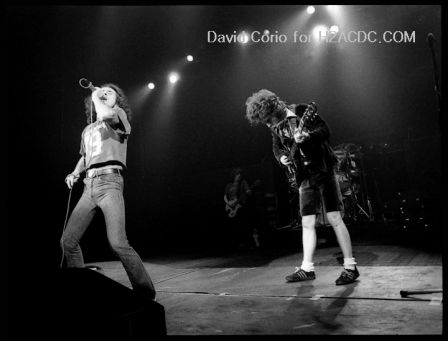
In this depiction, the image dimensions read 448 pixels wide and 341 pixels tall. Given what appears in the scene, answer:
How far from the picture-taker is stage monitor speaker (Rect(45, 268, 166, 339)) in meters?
1.74

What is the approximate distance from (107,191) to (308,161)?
6.33ft

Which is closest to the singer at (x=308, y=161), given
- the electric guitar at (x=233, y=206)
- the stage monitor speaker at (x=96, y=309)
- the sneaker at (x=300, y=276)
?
the sneaker at (x=300, y=276)

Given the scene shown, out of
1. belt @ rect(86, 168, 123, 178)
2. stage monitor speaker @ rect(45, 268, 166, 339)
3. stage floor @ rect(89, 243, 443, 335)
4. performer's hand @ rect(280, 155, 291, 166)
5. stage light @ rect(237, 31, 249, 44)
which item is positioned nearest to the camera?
stage monitor speaker @ rect(45, 268, 166, 339)

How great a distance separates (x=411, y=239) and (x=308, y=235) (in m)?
3.14

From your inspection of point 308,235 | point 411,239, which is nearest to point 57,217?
point 308,235

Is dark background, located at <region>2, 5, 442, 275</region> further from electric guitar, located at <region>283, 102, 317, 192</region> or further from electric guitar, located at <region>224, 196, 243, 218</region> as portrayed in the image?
electric guitar, located at <region>283, 102, 317, 192</region>

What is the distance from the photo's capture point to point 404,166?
946cm

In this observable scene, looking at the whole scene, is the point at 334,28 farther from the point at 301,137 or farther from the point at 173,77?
the point at 301,137

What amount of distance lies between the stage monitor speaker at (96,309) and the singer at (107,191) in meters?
0.84

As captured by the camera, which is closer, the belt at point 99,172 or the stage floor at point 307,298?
the stage floor at point 307,298

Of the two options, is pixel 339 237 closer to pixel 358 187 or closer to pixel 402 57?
pixel 358 187

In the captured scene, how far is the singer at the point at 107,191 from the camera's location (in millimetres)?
2914

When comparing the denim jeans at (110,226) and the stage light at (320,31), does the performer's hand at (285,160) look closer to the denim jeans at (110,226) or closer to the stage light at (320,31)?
the denim jeans at (110,226)

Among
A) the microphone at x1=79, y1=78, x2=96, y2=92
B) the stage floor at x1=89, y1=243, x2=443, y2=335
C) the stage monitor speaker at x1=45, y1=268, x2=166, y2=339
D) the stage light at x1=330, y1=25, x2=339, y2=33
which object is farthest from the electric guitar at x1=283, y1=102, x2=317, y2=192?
the stage light at x1=330, y1=25, x2=339, y2=33
